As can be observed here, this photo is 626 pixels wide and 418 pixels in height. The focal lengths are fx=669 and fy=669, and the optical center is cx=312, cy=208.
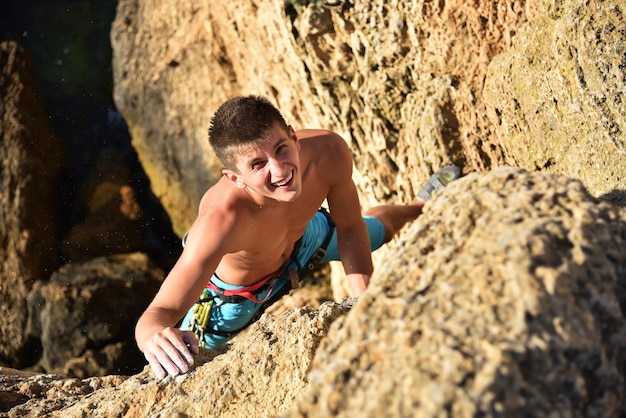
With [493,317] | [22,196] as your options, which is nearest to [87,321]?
[22,196]

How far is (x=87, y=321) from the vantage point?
5.61 meters

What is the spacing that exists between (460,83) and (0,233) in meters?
4.47

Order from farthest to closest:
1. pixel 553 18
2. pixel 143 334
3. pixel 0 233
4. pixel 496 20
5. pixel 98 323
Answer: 1. pixel 0 233
2. pixel 98 323
3. pixel 496 20
4. pixel 553 18
5. pixel 143 334

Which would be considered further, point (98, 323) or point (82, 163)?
point (82, 163)

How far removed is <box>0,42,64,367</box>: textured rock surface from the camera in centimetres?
599

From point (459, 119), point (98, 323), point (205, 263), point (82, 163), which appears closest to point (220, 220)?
point (205, 263)

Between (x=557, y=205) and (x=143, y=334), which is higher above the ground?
(x=557, y=205)

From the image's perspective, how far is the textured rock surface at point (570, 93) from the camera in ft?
8.70

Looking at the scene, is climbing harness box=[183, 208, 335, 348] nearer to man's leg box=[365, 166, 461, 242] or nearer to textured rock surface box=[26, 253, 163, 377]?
man's leg box=[365, 166, 461, 242]

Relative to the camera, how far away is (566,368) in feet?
4.29

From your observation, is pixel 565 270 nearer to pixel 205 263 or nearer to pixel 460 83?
pixel 205 263

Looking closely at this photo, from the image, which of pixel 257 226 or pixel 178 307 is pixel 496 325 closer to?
pixel 178 307

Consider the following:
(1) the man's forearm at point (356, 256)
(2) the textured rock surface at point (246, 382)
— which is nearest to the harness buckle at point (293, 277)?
(1) the man's forearm at point (356, 256)

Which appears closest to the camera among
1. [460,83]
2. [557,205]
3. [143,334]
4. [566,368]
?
[566,368]
